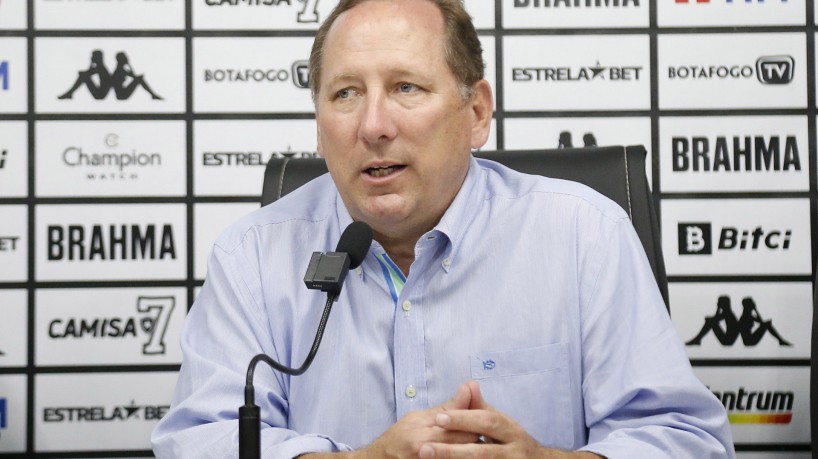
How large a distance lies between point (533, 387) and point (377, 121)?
0.46 meters

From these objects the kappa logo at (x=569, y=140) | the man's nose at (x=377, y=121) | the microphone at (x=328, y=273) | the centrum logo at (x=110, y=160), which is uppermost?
the kappa logo at (x=569, y=140)

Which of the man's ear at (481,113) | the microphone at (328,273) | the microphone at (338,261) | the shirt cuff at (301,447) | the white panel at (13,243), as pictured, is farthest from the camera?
the white panel at (13,243)

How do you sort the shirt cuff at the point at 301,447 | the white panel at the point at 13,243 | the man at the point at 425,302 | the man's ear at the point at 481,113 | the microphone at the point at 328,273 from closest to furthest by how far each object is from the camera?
1. the microphone at the point at 328,273
2. the shirt cuff at the point at 301,447
3. the man at the point at 425,302
4. the man's ear at the point at 481,113
5. the white panel at the point at 13,243

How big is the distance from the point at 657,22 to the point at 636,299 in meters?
1.28

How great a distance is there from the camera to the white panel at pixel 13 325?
7.43 ft

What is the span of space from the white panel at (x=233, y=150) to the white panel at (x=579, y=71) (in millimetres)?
595

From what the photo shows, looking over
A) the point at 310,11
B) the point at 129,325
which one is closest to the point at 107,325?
the point at 129,325

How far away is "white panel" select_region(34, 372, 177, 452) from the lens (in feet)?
7.49

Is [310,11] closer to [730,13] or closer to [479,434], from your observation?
[730,13]

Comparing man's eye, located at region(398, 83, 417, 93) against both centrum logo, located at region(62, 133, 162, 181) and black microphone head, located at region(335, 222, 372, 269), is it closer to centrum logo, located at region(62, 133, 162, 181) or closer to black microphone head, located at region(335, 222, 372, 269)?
black microphone head, located at region(335, 222, 372, 269)

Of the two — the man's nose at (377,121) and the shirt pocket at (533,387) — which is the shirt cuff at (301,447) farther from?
the man's nose at (377,121)

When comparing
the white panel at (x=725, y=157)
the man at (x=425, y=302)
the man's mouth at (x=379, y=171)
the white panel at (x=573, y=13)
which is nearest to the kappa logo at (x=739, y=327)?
the white panel at (x=725, y=157)

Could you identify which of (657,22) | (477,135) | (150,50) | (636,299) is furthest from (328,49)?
(657,22)

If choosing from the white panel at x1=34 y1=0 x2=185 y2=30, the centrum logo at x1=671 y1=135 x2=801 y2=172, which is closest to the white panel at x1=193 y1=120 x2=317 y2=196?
the white panel at x1=34 y1=0 x2=185 y2=30
